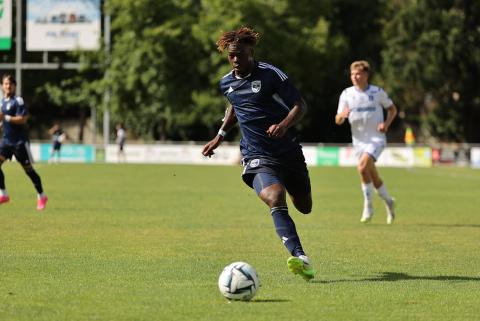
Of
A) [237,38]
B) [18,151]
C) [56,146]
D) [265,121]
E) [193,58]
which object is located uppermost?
[237,38]

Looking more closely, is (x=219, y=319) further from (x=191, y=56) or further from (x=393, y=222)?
(x=191, y=56)

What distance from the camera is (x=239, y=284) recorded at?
761 cm

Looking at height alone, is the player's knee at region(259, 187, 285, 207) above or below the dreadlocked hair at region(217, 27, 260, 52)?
below

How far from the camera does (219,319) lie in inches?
269

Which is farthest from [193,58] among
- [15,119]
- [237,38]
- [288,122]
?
[288,122]

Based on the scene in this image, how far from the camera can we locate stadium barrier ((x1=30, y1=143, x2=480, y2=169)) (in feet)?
163

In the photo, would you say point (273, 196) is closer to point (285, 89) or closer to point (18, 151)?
point (285, 89)

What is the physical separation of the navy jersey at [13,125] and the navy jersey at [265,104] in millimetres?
8074

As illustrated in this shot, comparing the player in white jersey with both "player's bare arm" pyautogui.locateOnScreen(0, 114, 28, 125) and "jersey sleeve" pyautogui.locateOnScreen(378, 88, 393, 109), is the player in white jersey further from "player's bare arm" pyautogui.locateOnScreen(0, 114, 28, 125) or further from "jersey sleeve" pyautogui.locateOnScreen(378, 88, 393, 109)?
"player's bare arm" pyautogui.locateOnScreen(0, 114, 28, 125)

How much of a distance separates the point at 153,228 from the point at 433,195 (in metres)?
11.3

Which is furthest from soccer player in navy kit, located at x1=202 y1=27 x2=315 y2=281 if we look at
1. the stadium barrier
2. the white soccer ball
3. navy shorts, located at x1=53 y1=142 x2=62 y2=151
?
navy shorts, located at x1=53 y1=142 x2=62 y2=151

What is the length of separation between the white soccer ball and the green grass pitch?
0.34 feet

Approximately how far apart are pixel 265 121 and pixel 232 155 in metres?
41.9

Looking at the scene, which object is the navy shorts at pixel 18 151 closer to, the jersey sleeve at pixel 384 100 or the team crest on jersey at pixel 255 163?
the jersey sleeve at pixel 384 100
